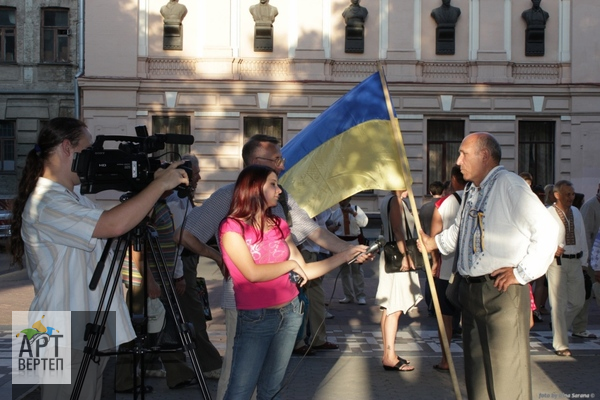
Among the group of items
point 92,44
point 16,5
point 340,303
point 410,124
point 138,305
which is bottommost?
point 340,303

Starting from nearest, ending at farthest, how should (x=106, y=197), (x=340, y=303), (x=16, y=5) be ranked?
(x=340, y=303)
(x=106, y=197)
(x=16, y=5)

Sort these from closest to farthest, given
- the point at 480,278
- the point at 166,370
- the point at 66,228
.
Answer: the point at 66,228 → the point at 480,278 → the point at 166,370

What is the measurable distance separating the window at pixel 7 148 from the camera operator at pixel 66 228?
2902cm

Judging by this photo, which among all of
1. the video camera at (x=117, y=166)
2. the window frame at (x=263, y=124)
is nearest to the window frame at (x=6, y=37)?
the window frame at (x=263, y=124)

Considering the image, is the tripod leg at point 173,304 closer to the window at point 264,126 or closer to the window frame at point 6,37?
the window at point 264,126

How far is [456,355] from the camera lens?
9.52 meters

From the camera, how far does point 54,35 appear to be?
3203cm

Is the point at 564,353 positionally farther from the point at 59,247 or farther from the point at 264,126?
the point at 264,126

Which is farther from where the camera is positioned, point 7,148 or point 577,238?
point 7,148

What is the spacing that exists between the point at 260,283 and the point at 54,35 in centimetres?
2926

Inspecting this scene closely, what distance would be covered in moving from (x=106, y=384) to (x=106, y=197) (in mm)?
20375

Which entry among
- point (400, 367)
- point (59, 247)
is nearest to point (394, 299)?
point (400, 367)

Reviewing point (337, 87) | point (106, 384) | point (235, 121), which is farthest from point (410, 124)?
point (106, 384)

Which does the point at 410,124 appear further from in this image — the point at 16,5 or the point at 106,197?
the point at 16,5
